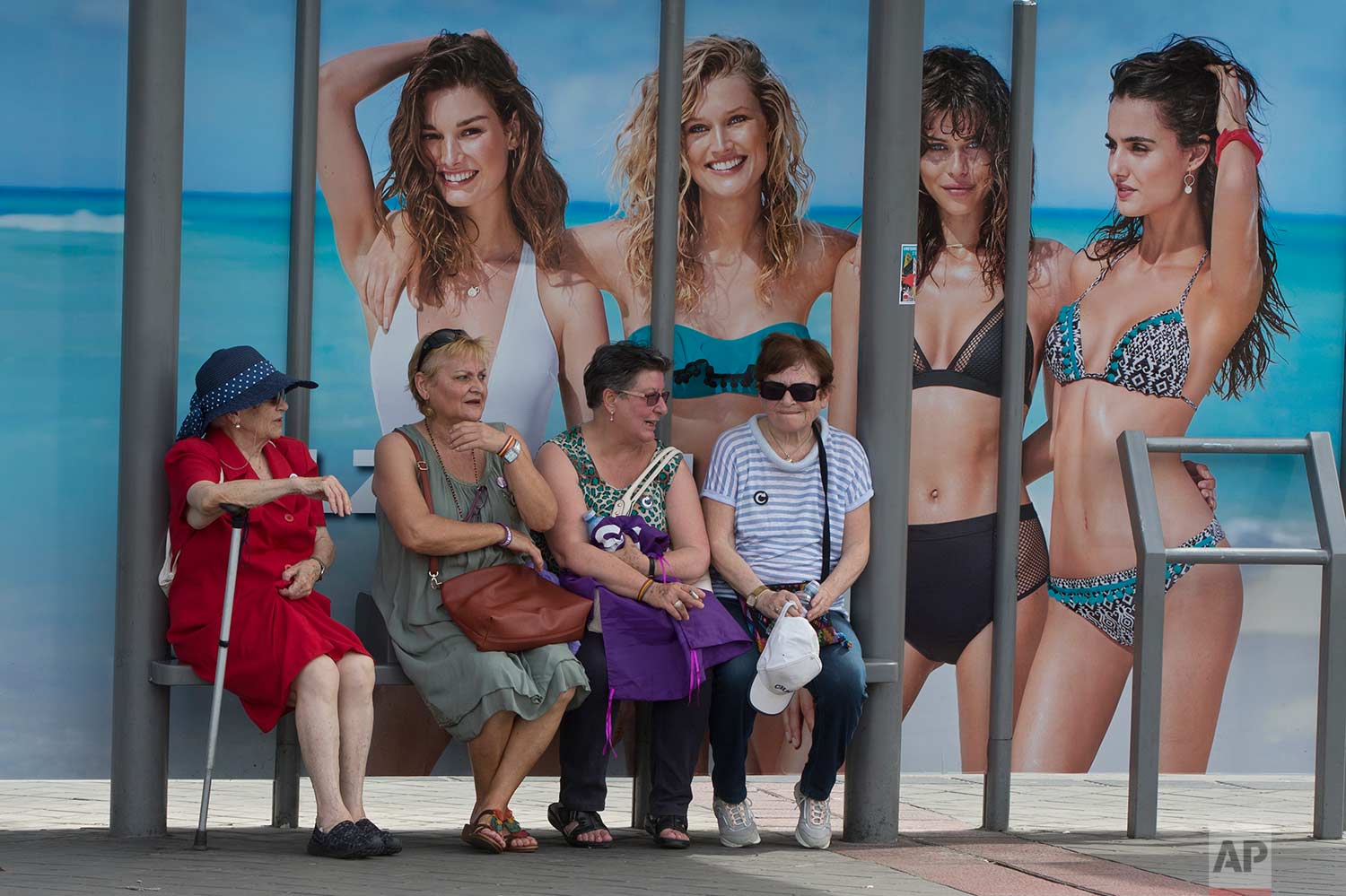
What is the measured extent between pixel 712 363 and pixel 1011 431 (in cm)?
106

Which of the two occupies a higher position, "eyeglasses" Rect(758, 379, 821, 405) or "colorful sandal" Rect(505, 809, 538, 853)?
"eyeglasses" Rect(758, 379, 821, 405)

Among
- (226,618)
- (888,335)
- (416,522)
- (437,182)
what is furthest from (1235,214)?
(226,618)

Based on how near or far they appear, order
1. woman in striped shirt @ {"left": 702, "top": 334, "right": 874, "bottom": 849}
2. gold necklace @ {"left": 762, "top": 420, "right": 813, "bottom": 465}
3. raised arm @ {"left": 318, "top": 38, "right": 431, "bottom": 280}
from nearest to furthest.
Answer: woman in striped shirt @ {"left": 702, "top": 334, "right": 874, "bottom": 849}, gold necklace @ {"left": 762, "top": 420, "right": 813, "bottom": 465}, raised arm @ {"left": 318, "top": 38, "right": 431, "bottom": 280}

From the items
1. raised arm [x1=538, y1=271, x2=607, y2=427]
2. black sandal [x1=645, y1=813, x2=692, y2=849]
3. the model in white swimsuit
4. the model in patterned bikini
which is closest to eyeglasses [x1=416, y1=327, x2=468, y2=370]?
the model in white swimsuit

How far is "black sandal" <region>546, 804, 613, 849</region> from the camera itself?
5062 millimetres

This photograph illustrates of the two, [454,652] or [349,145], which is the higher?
[349,145]

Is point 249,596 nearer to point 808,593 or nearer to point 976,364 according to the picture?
point 808,593

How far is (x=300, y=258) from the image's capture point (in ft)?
18.0

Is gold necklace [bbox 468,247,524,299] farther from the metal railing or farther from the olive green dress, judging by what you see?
the metal railing

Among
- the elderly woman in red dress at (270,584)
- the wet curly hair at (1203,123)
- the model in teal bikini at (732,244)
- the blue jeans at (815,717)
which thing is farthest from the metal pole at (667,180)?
the wet curly hair at (1203,123)

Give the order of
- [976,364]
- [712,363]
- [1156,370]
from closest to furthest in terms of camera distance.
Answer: [712,363]
[976,364]
[1156,370]

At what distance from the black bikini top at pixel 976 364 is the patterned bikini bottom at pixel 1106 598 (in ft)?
2.35

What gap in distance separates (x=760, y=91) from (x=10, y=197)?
2.50 m

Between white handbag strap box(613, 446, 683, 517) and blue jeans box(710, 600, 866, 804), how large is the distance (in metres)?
0.58
